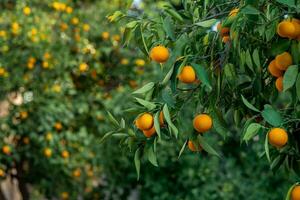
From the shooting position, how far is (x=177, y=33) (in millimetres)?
2303

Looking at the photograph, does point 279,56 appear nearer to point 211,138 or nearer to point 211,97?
point 211,97

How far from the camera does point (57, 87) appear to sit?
5.64m

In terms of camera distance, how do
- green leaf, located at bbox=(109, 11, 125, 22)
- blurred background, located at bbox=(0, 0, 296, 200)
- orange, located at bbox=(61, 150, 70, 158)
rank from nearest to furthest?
green leaf, located at bbox=(109, 11, 125, 22) → blurred background, located at bbox=(0, 0, 296, 200) → orange, located at bbox=(61, 150, 70, 158)

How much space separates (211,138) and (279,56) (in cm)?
327

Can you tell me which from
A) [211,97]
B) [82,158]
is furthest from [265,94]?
[82,158]

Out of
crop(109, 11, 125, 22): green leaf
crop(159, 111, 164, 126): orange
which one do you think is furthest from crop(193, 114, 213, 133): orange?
crop(109, 11, 125, 22): green leaf

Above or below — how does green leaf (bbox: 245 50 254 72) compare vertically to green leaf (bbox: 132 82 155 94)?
above

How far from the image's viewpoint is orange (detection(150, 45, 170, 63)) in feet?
7.16

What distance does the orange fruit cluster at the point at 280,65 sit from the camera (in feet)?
6.95

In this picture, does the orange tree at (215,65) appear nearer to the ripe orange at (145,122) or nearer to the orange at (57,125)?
the ripe orange at (145,122)

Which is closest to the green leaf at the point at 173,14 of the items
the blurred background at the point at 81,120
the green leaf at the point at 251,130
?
the green leaf at the point at 251,130

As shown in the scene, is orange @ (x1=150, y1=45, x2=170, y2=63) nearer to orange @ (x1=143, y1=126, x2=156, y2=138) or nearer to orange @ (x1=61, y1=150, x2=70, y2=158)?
orange @ (x1=143, y1=126, x2=156, y2=138)

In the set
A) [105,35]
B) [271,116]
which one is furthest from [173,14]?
[105,35]

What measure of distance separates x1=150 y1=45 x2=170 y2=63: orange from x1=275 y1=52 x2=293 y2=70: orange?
0.38 m
